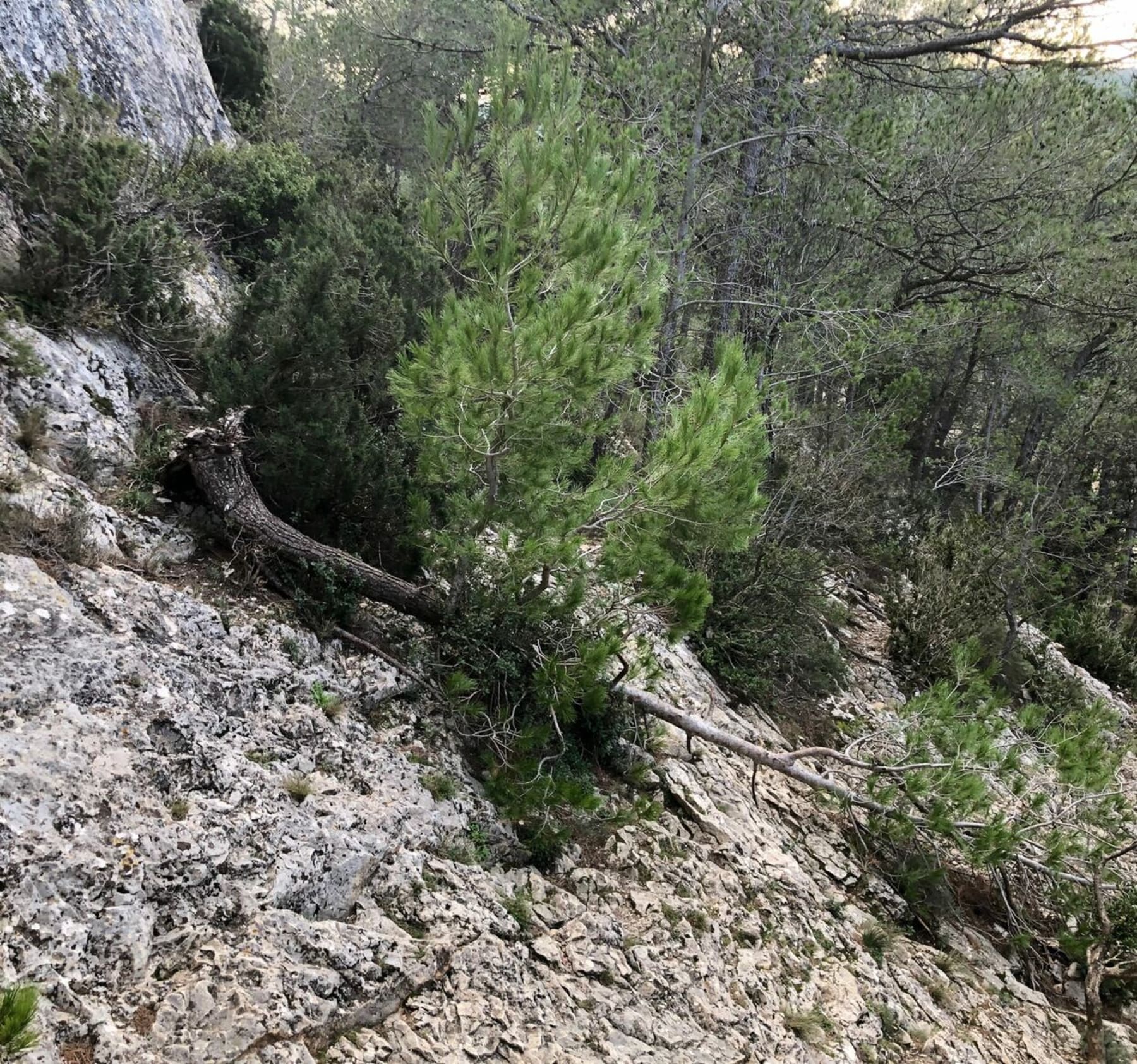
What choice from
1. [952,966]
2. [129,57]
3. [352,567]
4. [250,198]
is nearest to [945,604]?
[952,966]

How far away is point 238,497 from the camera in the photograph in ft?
13.9

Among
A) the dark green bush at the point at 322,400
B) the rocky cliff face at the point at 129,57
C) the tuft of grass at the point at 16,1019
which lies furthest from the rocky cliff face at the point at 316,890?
the rocky cliff face at the point at 129,57

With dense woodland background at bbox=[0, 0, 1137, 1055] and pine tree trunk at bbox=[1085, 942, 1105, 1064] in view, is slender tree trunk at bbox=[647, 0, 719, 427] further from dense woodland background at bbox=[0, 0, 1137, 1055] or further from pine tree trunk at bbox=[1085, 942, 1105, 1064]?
pine tree trunk at bbox=[1085, 942, 1105, 1064]

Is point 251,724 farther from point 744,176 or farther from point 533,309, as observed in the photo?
point 744,176

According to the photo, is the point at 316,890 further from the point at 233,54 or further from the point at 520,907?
the point at 233,54

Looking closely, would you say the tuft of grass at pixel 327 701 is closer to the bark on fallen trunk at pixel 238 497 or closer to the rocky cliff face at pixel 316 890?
the rocky cliff face at pixel 316 890

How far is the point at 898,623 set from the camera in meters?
9.11

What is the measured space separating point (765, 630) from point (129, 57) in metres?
10.2

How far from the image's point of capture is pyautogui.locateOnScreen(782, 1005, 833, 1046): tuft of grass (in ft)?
Result: 12.3

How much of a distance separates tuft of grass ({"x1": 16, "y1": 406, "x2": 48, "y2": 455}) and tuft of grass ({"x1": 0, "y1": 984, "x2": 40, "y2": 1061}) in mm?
3107

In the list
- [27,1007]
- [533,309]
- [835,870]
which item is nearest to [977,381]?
[835,870]

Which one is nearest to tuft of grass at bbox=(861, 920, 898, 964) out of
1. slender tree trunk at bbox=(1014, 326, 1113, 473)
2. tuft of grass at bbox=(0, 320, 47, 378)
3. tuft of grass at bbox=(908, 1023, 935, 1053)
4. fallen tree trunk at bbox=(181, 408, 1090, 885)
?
tuft of grass at bbox=(908, 1023, 935, 1053)

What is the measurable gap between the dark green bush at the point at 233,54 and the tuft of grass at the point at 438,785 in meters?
12.4

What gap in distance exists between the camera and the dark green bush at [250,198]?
8289mm
